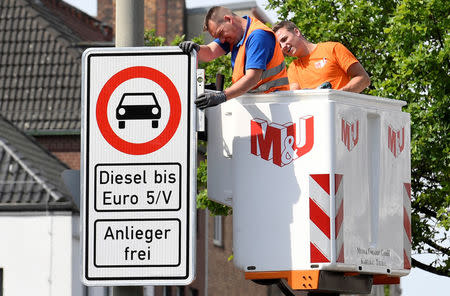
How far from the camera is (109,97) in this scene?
5.15 meters

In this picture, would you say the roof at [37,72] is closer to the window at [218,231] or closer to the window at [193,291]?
A: the window at [193,291]

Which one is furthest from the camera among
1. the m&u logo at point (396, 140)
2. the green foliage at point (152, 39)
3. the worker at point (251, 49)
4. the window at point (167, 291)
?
the window at point (167, 291)

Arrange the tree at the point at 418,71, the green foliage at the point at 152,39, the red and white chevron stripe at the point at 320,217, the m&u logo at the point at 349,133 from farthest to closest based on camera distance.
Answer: the green foliage at the point at 152,39 → the tree at the point at 418,71 → the m&u logo at the point at 349,133 → the red and white chevron stripe at the point at 320,217

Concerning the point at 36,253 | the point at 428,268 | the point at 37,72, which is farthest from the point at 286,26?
the point at 37,72

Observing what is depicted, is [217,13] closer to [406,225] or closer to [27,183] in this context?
[406,225]

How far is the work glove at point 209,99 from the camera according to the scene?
211 inches

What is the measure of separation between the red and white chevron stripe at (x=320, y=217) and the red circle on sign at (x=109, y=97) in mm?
1292

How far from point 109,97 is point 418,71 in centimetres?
1566

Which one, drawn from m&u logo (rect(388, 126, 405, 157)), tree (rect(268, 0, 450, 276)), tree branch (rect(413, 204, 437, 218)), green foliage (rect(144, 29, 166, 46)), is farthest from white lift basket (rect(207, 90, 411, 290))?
green foliage (rect(144, 29, 166, 46))

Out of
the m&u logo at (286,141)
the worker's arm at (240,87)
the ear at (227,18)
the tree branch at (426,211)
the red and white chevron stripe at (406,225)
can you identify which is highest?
the ear at (227,18)

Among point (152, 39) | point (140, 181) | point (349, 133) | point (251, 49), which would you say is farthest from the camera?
point (152, 39)

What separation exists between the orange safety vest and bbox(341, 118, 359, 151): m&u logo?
53 centimetres

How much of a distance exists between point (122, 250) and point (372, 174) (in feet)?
6.75

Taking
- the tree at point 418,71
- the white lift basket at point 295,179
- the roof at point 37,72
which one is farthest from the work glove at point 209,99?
the roof at point 37,72
